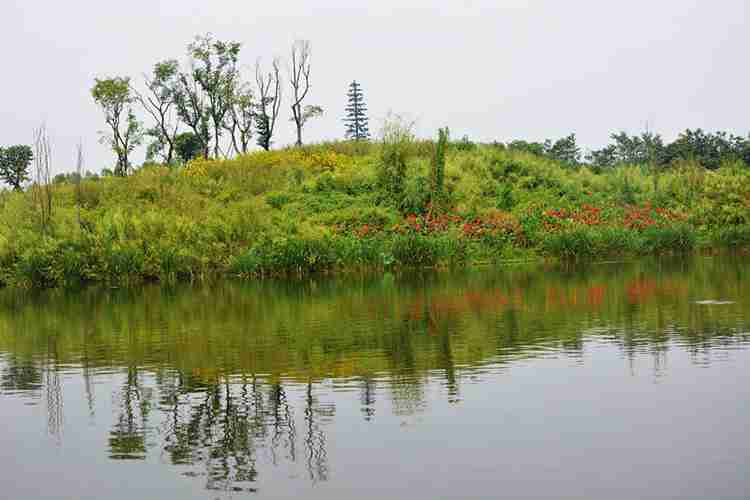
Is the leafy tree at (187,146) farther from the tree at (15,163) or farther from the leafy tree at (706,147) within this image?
the leafy tree at (706,147)

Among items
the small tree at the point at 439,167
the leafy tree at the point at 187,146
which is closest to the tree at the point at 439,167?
the small tree at the point at 439,167

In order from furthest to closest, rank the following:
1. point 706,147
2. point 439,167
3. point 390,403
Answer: point 706,147, point 439,167, point 390,403

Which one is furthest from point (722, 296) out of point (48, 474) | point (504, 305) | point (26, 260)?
point (26, 260)

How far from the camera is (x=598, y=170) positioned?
168 feet

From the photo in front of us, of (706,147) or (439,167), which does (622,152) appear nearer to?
(706,147)

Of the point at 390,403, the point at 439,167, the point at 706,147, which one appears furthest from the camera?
the point at 706,147

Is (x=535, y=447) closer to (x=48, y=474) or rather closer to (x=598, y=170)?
(x=48, y=474)

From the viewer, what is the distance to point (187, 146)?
70.9 metres

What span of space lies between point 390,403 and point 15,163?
67.5 meters

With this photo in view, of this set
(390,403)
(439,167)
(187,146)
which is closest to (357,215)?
(439,167)

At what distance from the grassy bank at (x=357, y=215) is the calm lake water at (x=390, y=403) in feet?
46.1

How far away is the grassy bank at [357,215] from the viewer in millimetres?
34656

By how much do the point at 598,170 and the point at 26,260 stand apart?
3198cm

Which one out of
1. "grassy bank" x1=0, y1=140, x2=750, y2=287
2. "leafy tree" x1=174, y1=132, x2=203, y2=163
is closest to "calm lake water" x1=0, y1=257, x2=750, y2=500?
"grassy bank" x1=0, y1=140, x2=750, y2=287
